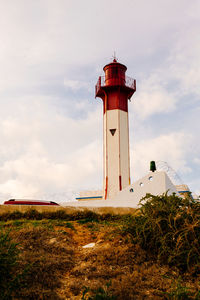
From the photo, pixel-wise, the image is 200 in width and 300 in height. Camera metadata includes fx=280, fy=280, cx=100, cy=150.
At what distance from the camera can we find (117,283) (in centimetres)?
451

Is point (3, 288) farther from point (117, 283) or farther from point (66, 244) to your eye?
point (66, 244)

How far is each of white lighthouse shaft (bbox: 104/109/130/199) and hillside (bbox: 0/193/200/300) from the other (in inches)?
611

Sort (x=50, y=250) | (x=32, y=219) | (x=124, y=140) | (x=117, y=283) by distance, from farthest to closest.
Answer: (x=124, y=140)
(x=32, y=219)
(x=50, y=250)
(x=117, y=283)

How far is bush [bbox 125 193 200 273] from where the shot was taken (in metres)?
5.48

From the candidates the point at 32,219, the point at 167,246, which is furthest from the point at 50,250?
the point at 32,219

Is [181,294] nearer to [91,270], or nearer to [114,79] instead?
[91,270]

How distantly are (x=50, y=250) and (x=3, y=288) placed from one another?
195 centimetres

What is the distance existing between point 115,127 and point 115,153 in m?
2.20

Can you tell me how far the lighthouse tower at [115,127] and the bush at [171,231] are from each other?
16.2 metres

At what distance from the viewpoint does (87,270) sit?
5.17 m

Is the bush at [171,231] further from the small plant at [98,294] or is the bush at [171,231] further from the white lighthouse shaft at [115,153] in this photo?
the white lighthouse shaft at [115,153]

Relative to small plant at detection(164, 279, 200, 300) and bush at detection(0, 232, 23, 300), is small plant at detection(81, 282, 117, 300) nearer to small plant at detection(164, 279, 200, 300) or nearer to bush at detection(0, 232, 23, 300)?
small plant at detection(164, 279, 200, 300)

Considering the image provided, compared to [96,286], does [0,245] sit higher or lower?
higher

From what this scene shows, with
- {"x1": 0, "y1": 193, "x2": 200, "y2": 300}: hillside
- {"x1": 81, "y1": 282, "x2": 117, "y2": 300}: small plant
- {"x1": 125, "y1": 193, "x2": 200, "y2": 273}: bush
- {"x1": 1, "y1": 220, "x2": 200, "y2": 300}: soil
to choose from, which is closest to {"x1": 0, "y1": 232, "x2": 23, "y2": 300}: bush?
{"x1": 0, "y1": 193, "x2": 200, "y2": 300}: hillside
